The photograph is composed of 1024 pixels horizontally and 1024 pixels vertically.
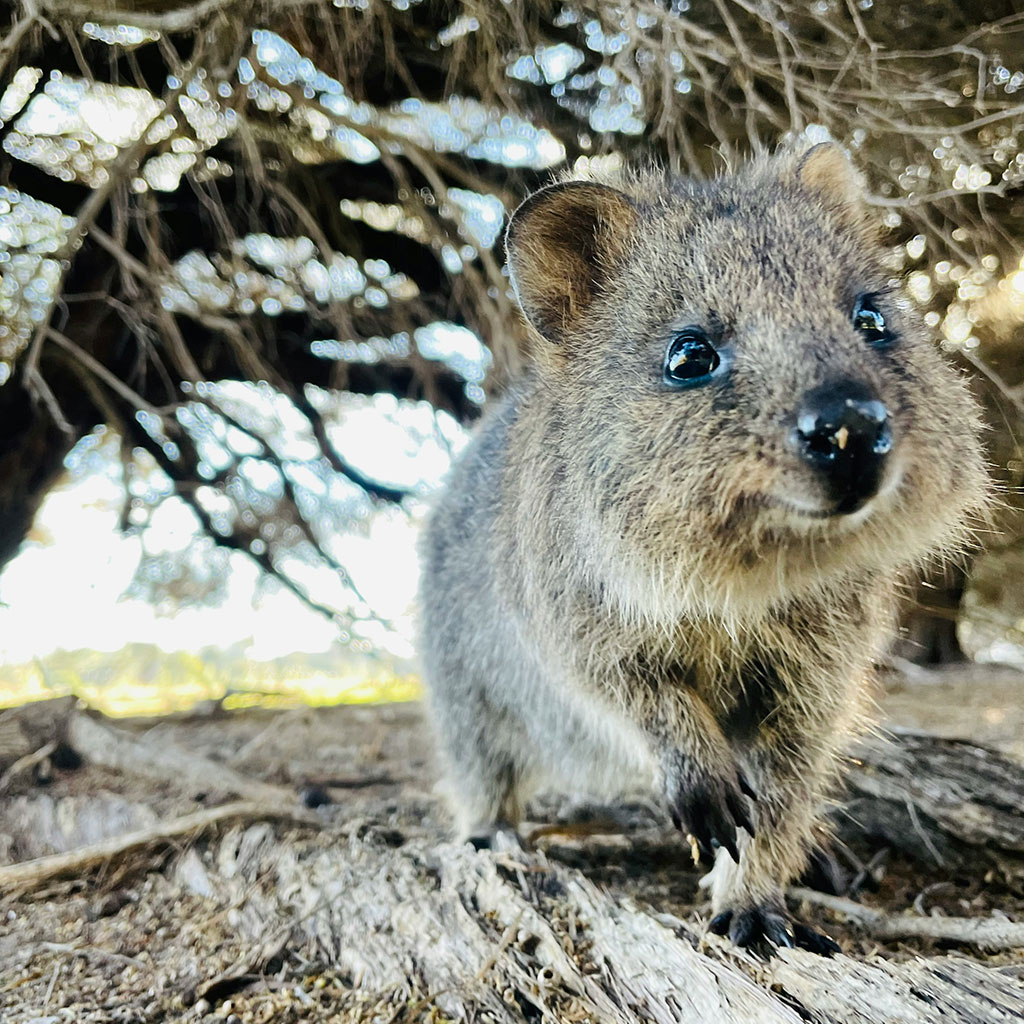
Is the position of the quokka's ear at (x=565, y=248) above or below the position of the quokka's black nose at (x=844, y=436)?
above

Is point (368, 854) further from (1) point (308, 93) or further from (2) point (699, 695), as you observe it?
(1) point (308, 93)

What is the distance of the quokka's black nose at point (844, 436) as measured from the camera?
1839 millimetres

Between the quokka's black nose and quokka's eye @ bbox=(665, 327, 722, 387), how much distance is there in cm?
36

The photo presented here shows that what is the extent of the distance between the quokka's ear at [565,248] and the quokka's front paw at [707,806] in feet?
4.79

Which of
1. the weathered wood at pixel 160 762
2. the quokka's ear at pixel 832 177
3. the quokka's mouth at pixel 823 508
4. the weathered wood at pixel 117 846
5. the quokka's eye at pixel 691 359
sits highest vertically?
the quokka's ear at pixel 832 177

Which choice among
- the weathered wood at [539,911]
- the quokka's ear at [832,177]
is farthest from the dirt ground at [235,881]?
the quokka's ear at [832,177]

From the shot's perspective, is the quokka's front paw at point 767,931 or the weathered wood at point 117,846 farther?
the weathered wood at point 117,846

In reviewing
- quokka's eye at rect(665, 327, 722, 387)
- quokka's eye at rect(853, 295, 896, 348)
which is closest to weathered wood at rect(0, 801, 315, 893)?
quokka's eye at rect(665, 327, 722, 387)

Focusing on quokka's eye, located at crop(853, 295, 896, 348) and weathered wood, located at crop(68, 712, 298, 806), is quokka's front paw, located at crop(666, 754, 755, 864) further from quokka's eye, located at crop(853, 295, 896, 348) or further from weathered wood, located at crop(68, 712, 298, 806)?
weathered wood, located at crop(68, 712, 298, 806)

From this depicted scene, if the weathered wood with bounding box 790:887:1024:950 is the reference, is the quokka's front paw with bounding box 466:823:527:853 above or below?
below

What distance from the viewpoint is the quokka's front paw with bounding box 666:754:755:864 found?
260 centimetres

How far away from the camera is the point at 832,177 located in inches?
114

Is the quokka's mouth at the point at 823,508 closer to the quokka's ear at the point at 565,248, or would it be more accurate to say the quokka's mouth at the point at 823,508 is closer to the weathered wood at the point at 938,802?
the quokka's ear at the point at 565,248

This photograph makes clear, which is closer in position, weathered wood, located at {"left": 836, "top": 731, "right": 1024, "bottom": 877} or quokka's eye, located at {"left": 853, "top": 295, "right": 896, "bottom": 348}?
quokka's eye, located at {"left": 853, "top": 295, "right": 896, "bottom": 348}
